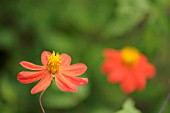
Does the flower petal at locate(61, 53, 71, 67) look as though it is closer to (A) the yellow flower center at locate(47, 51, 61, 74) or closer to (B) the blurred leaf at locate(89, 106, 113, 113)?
(A) the yellow flower center at locate(47, 51, 61, 74)

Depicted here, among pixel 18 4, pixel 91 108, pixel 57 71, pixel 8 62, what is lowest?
pixel 91 108

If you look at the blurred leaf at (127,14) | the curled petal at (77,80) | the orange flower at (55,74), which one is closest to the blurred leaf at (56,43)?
the blurred leaf at (127,14)

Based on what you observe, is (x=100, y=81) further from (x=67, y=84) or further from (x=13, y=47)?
(x=67, y=84)

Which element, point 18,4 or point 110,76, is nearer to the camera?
point 110,76

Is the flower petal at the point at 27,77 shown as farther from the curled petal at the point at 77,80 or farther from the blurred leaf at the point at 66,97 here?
the blurred leaf at the point at 66,97

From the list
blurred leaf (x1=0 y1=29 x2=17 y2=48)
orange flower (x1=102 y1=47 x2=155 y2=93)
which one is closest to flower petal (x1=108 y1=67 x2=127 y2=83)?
orange flower (x1=102 y1=47 x2=155 y2=93)

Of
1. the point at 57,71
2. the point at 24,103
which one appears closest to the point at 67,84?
the point at 57,71
